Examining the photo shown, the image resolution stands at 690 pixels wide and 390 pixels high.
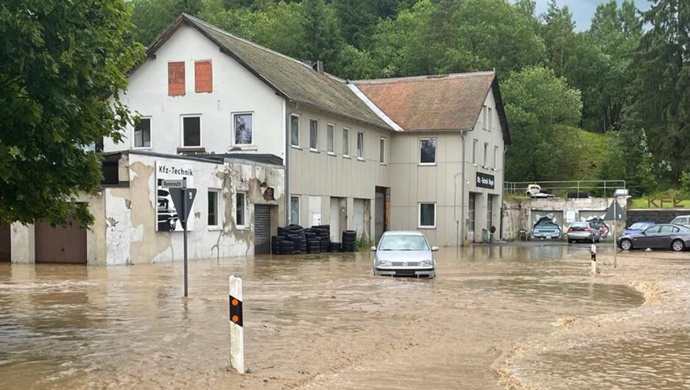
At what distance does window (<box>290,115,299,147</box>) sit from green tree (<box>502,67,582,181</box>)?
32.8m

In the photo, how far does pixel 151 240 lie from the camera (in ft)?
90.9

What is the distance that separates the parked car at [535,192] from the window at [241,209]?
33118 millimetres

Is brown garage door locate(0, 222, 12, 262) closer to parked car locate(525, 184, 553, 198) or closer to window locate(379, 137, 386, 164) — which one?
window locate(379, 137, 386, 164)

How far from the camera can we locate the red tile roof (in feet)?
155

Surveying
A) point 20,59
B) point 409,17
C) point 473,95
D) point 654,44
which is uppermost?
point 409,17

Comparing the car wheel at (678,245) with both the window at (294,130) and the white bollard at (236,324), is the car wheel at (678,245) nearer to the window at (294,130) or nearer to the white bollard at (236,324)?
the window at (294,130)

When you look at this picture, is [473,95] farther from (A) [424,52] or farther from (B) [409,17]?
(B) [409,17]

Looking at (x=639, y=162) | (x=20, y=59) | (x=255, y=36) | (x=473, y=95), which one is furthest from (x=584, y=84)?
(x=20, y=59)

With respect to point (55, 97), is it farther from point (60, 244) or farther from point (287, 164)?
point (287, 164)

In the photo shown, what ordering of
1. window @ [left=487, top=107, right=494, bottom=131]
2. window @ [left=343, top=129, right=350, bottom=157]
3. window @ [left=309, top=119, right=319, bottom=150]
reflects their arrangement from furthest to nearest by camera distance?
window @ [left=487, top=107, right=494, bottom=131] → window @ [left=343, top=129, right=350, bottom=157] → window @ [left=309, top=119, right=319, bottom=150]

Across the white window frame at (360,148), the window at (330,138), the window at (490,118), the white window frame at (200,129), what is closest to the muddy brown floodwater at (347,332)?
the white window frame at (200,129)

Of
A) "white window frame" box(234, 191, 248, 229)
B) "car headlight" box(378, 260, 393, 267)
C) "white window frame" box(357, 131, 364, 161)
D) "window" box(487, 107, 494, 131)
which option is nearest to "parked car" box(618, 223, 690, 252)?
"window" box(487, 107, 494, 131)

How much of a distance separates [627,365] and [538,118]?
59.2 metres

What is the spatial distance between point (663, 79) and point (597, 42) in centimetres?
3455
